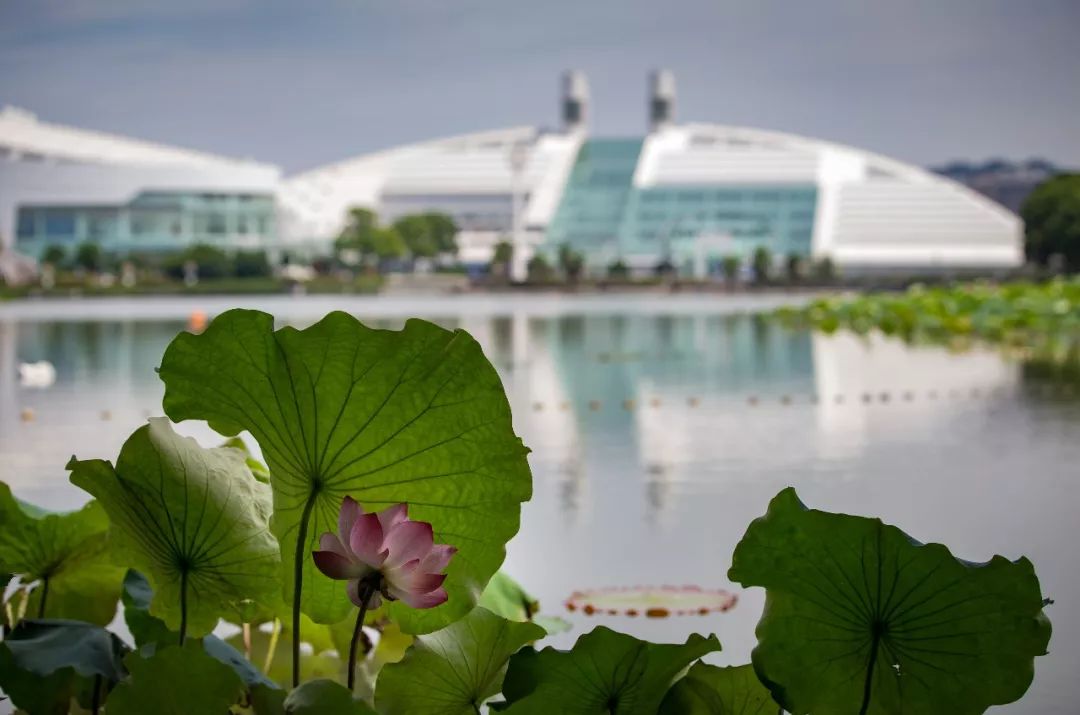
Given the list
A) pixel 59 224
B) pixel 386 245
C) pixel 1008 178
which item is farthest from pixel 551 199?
pixel 1008 178

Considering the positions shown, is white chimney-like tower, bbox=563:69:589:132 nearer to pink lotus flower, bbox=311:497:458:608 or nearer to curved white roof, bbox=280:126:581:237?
curved white roof, bbox=280:126:581:237

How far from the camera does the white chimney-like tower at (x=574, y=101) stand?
68.3 meters

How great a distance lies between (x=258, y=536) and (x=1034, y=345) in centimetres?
1019

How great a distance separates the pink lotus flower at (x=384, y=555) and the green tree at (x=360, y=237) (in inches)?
1572

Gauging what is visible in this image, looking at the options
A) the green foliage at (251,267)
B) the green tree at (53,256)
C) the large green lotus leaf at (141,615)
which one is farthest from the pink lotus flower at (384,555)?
the green tree at (53,256)

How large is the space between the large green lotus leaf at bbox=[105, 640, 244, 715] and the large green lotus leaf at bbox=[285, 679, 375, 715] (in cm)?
4

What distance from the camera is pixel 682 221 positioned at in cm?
4969

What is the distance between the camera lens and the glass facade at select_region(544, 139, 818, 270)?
47.2m

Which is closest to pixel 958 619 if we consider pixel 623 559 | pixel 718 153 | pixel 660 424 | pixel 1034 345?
pixel 623 559

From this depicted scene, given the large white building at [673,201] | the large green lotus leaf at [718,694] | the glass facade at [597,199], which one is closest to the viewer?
the large green lotus leaf at [718,694]

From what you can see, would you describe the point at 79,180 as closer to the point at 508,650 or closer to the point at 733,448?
the point at 733,448

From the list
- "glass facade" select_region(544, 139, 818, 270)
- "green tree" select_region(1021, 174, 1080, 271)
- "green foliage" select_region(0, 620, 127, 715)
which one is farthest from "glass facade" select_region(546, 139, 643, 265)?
"green foliage" select_region(0, 620, 127, 715)

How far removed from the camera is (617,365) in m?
8.72

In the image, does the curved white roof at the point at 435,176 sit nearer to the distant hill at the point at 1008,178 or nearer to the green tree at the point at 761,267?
the green tree at the point at 761,267
